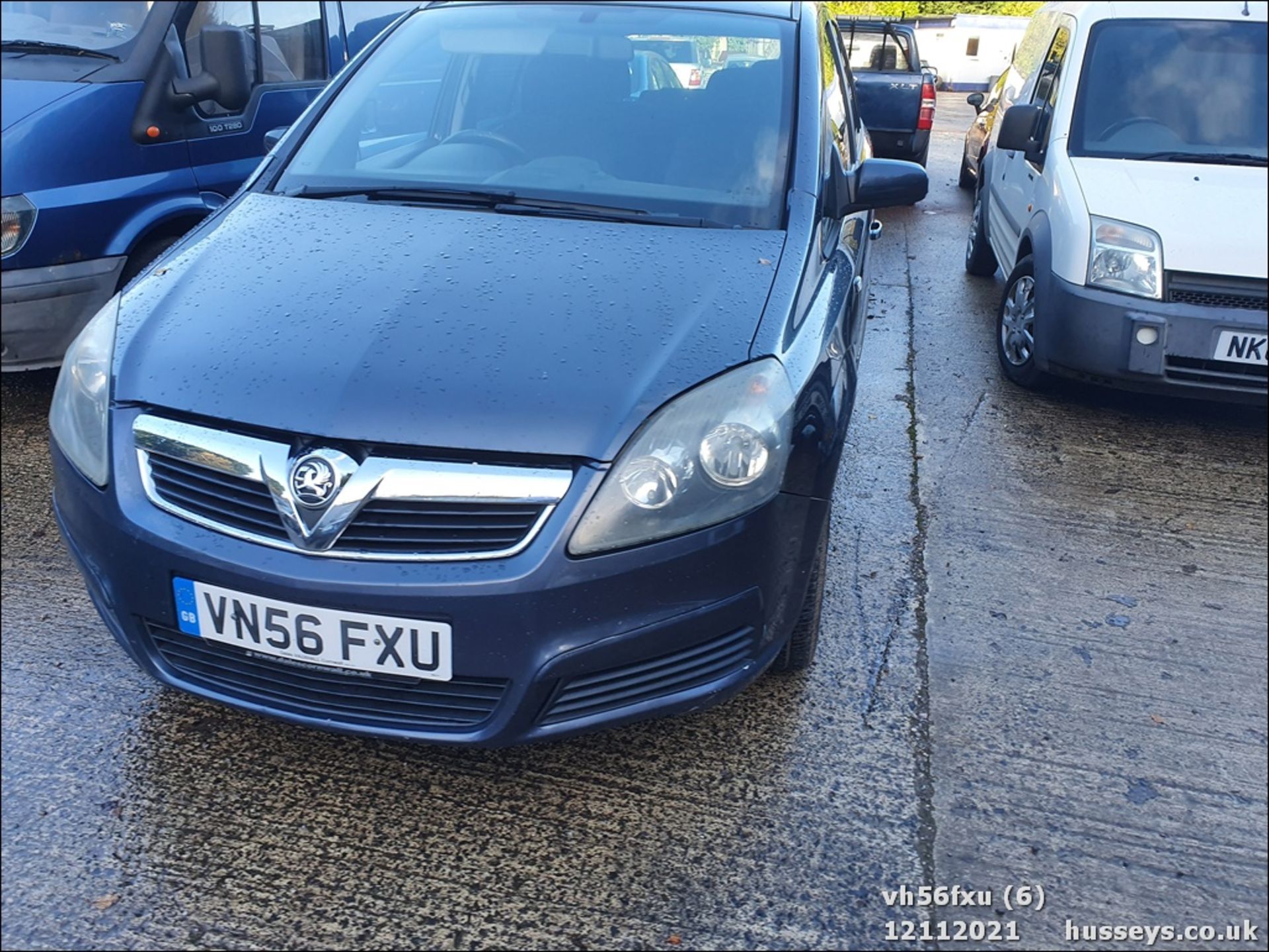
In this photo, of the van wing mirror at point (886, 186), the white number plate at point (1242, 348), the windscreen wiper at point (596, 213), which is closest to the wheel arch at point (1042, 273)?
the white number plate at point (1242, 348)

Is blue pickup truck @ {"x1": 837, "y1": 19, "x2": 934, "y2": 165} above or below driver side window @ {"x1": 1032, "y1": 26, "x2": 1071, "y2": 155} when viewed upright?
below

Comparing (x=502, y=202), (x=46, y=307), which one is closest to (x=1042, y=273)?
(x=502, y=202)

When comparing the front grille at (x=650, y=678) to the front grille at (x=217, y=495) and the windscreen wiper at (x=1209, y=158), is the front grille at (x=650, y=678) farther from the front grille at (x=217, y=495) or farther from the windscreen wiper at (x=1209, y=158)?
the windscreen wiper at (x=1209, y=158)

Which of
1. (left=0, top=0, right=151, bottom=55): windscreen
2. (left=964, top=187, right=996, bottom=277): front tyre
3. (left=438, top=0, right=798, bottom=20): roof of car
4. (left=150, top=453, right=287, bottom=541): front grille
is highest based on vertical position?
(left=438, top=0, right=798, bottom=20): roof of car

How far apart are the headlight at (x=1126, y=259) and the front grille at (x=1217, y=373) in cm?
36

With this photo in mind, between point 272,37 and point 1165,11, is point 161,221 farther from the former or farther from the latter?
point 1165,11

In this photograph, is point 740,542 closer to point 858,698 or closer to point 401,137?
point 858,698

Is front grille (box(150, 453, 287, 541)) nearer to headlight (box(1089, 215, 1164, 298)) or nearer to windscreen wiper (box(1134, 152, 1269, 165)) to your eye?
windscreen wiper (box(1134, 152, 1269, 165))

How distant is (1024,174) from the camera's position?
516 centimetres

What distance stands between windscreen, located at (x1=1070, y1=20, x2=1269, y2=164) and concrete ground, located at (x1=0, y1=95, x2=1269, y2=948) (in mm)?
852

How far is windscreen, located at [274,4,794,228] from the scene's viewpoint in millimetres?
2830

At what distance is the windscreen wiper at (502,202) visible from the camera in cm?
271

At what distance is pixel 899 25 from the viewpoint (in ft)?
35.1

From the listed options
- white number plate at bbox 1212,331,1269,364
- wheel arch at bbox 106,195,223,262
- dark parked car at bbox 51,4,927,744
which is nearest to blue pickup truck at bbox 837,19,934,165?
white number plate at bbox 1212,331,1269,364
